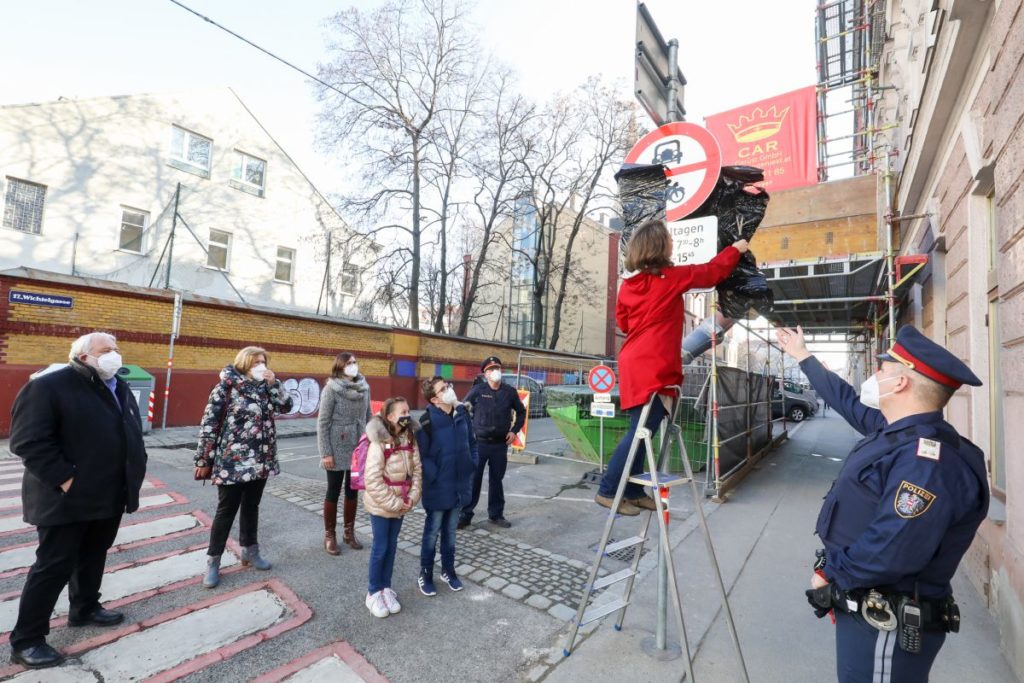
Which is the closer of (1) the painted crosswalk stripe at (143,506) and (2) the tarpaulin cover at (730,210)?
(2) the tarpaulin cover at (730,210)

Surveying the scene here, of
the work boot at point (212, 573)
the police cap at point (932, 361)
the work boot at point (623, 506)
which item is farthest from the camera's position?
the work boot at point (212, 573)

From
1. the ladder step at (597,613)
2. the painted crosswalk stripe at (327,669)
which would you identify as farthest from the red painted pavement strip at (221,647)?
the ladder step at (597,613)

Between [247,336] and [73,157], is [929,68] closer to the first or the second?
[247,336]

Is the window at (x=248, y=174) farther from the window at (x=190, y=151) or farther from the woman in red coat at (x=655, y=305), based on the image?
the woman in red coat at (x=655, y=305)

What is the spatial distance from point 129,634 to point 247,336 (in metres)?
11.0

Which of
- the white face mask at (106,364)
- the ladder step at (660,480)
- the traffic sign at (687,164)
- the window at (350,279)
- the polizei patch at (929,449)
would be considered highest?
the window at (350,279)

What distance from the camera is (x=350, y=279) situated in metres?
22.0

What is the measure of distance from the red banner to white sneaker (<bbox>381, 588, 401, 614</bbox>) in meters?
10.2

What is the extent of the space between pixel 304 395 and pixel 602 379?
980cm

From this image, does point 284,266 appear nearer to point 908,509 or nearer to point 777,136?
point 777,136

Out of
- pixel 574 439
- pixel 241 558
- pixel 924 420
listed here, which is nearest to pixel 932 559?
pixel 924 420

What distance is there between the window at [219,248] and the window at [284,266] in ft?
6.46

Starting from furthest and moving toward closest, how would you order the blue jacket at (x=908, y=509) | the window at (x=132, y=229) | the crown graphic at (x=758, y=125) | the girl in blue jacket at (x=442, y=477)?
the window at (x=132, y=229), the crown graphic at (x=758, y=125), the girl in blue jacket at (x=442, y=477), the blue jacket at (x=908, y=509)

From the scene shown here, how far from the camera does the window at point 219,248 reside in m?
18.8
